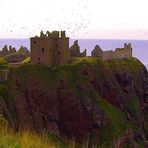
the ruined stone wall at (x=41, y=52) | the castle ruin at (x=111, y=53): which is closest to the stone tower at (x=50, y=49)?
the ruined stone wall at (x=41, y=52)

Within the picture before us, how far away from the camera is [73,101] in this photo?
131125 millimetres

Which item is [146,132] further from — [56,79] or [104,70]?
[56,79]

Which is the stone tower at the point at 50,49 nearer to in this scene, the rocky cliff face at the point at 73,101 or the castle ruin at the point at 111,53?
the rocky cliff face at the point at 73,101

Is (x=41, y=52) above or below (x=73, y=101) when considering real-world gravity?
above

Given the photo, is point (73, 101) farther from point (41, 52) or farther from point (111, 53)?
point (111, 53)

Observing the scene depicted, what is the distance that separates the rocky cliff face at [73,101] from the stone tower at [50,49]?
103 inches

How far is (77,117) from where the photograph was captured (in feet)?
437

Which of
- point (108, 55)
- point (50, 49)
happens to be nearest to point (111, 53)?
point (108, 55)

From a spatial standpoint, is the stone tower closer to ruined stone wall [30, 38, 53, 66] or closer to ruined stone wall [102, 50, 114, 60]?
ruined stone wall [30, 38, 53, 66]

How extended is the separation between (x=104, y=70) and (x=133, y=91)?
1755cm

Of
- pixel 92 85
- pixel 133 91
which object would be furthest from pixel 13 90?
pixel 133 91

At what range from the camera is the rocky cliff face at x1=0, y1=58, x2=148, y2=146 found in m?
124

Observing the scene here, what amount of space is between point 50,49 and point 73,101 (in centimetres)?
1545

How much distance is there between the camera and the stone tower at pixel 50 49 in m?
131
